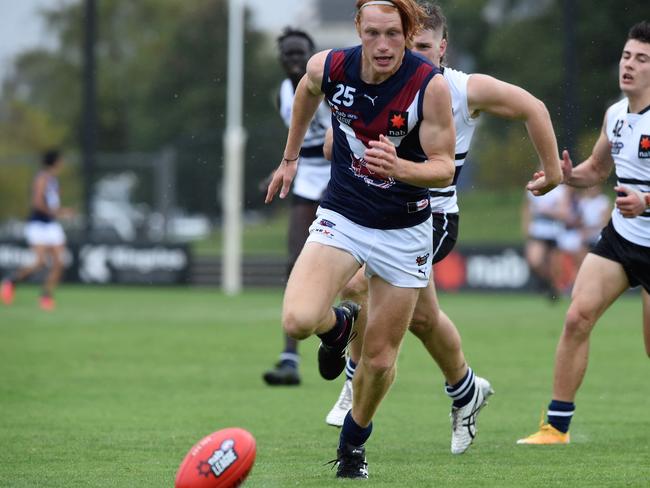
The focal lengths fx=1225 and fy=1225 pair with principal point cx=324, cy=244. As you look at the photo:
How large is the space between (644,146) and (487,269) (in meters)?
16.0

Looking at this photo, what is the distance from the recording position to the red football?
4777 mm

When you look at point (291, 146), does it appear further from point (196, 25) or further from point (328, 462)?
point (196, 25)

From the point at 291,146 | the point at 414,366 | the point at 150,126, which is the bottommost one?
the point at 150,126

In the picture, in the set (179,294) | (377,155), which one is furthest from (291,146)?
(179,294)

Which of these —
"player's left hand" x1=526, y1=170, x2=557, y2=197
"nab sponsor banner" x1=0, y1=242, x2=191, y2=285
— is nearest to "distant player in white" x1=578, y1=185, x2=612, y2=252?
"nab sponsor banner" x1=0, y1=242, x2=191, y2=285

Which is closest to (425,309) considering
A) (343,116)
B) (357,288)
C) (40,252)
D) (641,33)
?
(357,288)

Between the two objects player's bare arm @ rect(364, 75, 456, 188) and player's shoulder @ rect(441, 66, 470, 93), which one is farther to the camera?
player's shoulder @ rect(441, 66, 470, 93)

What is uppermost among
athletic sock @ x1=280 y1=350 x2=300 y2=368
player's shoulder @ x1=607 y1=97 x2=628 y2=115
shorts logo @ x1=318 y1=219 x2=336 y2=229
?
player's shoulder @ x1=607 y1=97 x2=628 y2=115

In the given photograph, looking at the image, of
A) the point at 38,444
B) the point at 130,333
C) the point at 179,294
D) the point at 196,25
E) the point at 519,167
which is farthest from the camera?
the point at 196,25

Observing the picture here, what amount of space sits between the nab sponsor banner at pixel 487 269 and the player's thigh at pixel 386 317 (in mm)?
17096

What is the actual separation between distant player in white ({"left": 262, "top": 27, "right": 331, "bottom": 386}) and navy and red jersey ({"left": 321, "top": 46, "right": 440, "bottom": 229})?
3.52m

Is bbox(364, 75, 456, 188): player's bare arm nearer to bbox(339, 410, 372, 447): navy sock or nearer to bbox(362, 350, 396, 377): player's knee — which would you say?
bbox(362, 350, 396, 377): player's knee

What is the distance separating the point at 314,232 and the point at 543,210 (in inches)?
615

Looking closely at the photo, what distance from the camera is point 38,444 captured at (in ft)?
22.7
